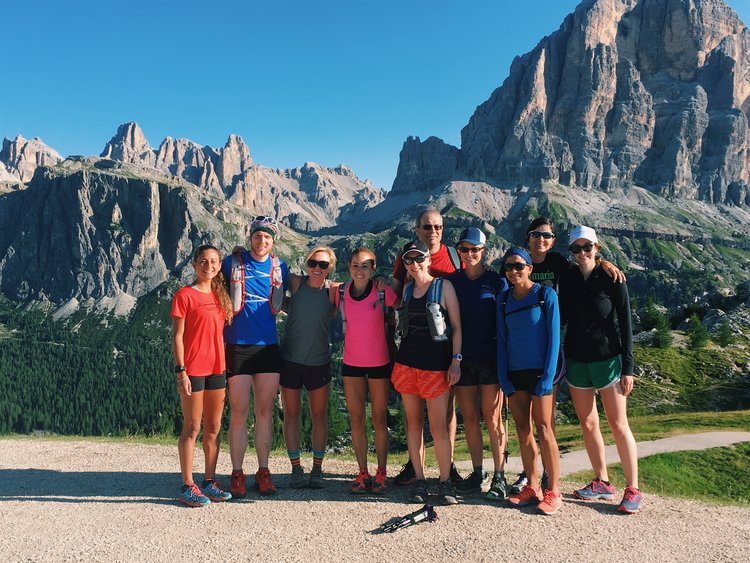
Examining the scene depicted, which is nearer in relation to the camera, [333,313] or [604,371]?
[604,371]

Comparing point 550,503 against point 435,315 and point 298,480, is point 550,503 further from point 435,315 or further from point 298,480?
point 298,480

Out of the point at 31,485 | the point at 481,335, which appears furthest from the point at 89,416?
the point at 481,335

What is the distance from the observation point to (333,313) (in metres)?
11.3

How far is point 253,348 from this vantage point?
1073 cm

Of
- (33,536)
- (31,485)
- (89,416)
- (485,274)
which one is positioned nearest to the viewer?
(33,536)

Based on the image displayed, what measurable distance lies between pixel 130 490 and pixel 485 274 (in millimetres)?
10087

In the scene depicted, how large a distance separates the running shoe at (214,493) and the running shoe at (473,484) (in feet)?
17.3

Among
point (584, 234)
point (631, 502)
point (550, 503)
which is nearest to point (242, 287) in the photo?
point (584, 234)

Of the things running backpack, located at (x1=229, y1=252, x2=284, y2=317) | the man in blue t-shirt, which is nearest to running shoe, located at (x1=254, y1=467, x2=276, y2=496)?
the man in blue t-shirt

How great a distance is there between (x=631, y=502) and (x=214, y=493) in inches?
354

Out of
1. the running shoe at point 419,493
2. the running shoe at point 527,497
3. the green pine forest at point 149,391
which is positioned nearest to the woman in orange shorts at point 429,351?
the running shoe at point 419,493

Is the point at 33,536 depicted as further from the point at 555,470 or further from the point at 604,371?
the point at 604,371

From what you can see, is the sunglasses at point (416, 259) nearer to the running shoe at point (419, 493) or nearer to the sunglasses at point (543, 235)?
the sunglasses at point (543, 235)

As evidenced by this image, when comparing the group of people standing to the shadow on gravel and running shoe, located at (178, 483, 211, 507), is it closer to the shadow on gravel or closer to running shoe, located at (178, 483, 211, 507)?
running shoe, located at (178, 483, 211, 507)
